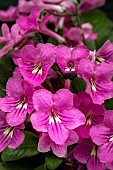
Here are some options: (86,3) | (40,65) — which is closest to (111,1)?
(86,3)

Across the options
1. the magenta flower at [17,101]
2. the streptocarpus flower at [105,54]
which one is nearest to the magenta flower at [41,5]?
the streptocarpus flower at [105,54]

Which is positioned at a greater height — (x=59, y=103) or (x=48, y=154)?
(x=59, y=103)

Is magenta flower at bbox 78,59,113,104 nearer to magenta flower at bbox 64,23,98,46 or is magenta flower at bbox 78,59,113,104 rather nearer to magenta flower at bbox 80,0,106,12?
magenta flower at bbox 64,23,98,46

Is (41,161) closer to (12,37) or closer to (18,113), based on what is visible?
(18,113)

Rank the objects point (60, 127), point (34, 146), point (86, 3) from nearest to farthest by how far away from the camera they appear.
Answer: point (60, 127) < point (34, 146) < point (86, 3)

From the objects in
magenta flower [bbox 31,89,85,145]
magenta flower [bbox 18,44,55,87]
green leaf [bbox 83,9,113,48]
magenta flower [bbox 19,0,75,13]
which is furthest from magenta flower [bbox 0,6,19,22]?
magenta flower [bbox 31,89,85,145]
